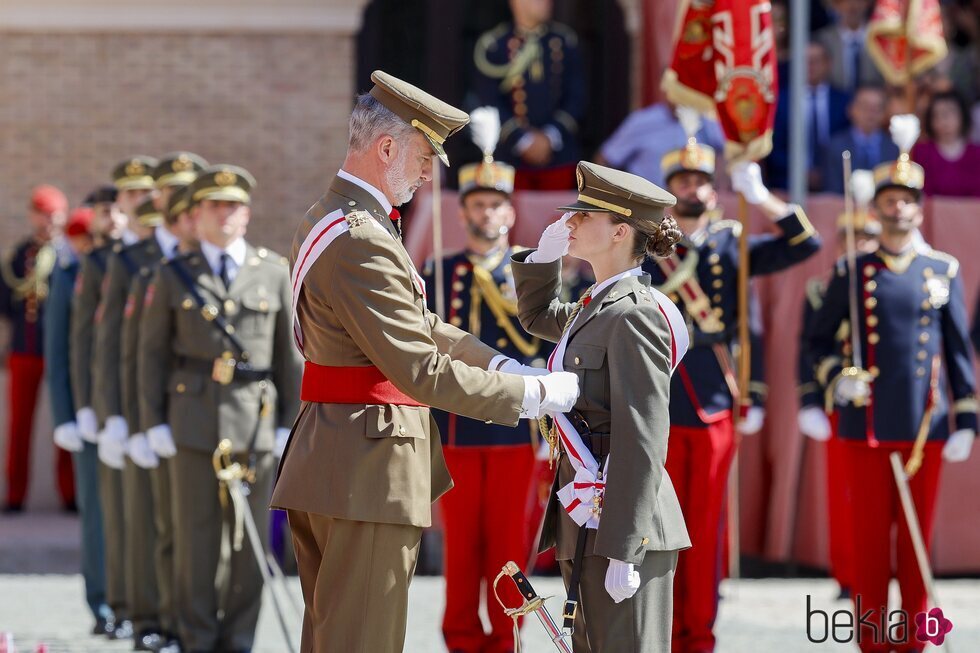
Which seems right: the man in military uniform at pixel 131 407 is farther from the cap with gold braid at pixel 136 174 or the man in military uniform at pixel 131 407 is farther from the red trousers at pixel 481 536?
the red trousers at pixel 481 536

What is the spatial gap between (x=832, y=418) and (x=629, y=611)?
293 cm

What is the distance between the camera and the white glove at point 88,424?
710 centimetres

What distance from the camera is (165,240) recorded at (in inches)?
272

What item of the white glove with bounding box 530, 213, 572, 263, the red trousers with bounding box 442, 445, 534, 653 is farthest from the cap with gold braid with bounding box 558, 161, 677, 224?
the red trousers with bounding box 442, 445, 534, 653

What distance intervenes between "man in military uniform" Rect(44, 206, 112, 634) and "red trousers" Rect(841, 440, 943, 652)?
10.4 ft

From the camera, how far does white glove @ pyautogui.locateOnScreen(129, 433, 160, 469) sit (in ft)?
20.8

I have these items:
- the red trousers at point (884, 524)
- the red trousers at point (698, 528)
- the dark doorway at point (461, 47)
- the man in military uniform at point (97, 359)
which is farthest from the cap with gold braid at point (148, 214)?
the dark doorway at point (461, 47)

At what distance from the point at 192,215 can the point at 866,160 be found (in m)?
4.14

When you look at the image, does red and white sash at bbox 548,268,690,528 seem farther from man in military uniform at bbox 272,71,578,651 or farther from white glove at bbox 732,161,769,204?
white glove at bbox 732,161,769,204

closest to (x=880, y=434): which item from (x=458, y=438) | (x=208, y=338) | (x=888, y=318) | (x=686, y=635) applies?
(x=888, y=318)

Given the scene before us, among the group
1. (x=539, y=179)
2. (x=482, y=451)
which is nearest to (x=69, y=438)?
(x=482, y=451)

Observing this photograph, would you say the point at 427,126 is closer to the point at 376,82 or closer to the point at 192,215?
the point at 376,82

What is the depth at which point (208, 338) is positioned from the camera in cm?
610

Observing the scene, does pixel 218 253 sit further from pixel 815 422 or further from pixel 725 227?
pixel 815 422
